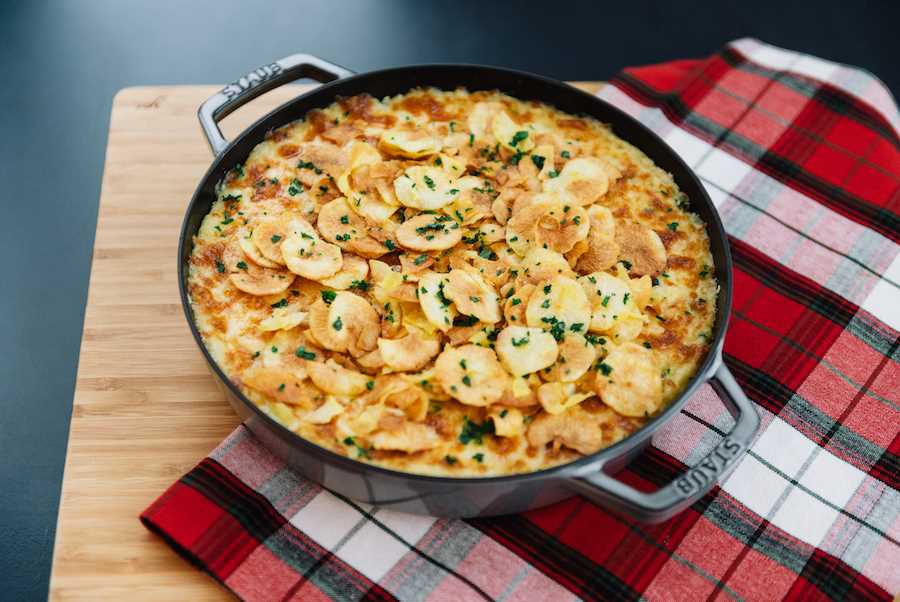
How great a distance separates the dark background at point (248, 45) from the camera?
13.8ft

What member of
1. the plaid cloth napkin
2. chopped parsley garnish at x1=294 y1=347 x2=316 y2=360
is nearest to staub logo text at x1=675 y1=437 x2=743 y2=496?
the plaid cloth napkin

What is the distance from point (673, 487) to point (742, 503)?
52 cm

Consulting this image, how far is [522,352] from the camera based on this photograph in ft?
8.75

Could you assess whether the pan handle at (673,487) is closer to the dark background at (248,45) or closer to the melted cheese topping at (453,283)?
the melted cheese topping at (453,283)

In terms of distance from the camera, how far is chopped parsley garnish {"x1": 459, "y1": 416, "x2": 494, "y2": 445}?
8.50ft

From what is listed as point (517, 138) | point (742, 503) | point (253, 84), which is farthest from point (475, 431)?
point (253, 84)

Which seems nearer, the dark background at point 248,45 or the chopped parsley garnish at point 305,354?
the chopped parsley garnish at point 305,354

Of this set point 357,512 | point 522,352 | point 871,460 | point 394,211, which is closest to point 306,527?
point 357,512

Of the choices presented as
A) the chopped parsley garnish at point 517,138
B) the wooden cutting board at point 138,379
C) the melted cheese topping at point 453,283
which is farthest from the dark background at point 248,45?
the chopped parsley garnish at point 517,138

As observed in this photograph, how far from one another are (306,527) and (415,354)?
578mm

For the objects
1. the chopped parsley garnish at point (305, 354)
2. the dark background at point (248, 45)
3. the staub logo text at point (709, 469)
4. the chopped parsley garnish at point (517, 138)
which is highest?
the chopped parsley garnish at point (517, 138)

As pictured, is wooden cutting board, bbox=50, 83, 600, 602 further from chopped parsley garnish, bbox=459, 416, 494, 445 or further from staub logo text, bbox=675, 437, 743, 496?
staub logo text, bbox=675, 437, 743, 496

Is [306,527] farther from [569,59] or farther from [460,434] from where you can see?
[569,59]

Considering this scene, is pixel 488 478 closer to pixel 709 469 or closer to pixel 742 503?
pixel 709 469
